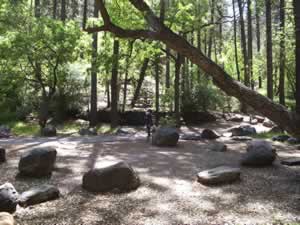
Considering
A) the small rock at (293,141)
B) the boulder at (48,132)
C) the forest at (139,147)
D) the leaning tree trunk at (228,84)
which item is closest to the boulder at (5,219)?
the forest at (139,147)

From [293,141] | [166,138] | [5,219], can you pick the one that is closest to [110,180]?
[5,219]

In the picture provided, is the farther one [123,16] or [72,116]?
[72,116]

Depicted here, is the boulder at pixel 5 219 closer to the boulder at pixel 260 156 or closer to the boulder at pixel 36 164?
the boulder at pixel 36 164

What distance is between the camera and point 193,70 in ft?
97.5

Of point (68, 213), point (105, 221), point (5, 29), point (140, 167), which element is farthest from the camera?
point (5, 29)

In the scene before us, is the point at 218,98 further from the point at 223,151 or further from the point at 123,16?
the point at 223,151

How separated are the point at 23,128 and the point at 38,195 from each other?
15.2 m

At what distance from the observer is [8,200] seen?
20.2ft

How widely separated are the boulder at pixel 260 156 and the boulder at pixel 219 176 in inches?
52.3

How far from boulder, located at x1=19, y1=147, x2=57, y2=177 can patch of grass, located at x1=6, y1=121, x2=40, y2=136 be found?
37.2 feet

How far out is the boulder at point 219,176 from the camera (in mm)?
7586

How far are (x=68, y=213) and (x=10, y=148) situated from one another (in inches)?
279

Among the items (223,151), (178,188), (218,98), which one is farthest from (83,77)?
(178,188)

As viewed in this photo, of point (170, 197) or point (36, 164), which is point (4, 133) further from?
point (170, 197)
